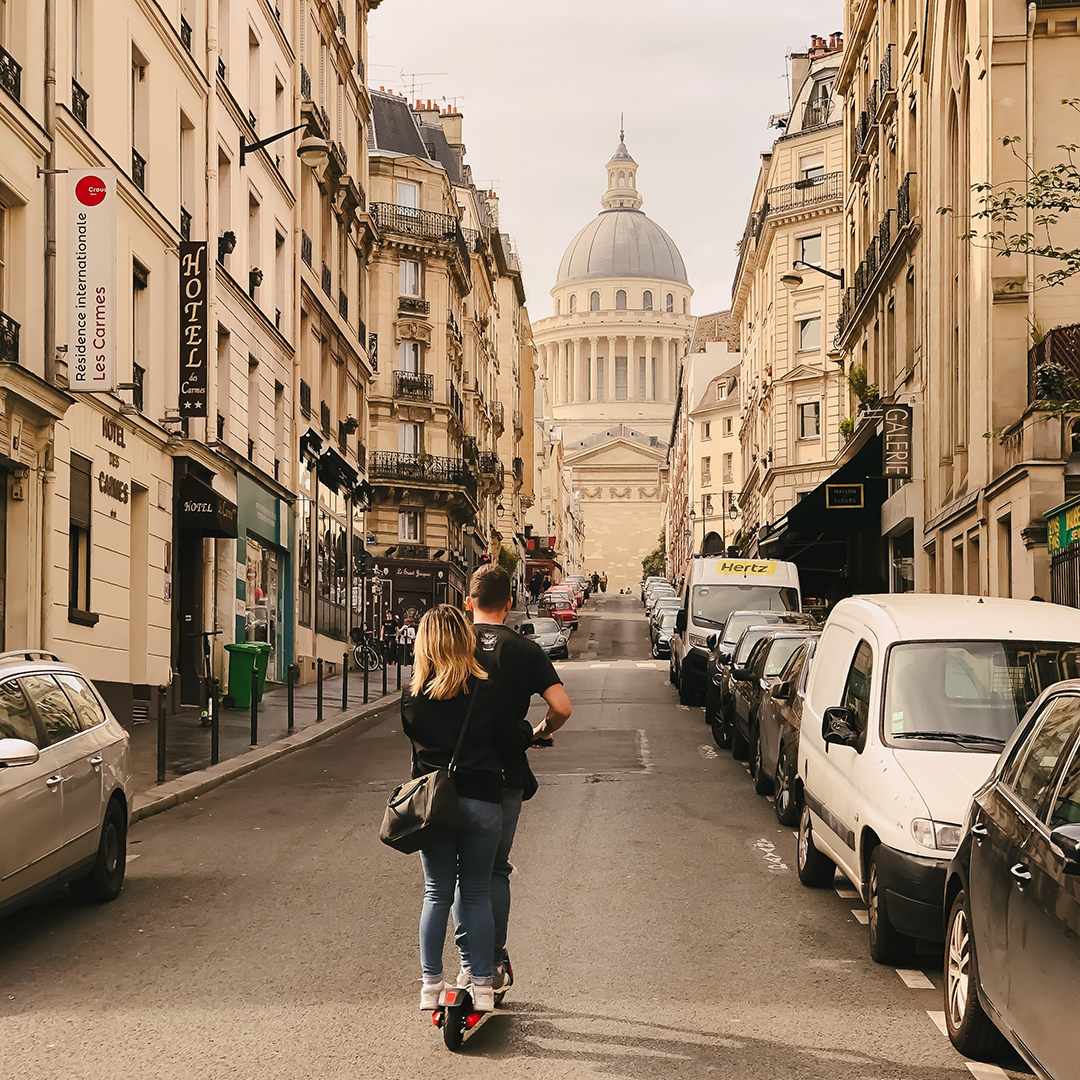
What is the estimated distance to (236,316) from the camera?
26719 millimetres

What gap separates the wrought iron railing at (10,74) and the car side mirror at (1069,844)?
1488 centimetres

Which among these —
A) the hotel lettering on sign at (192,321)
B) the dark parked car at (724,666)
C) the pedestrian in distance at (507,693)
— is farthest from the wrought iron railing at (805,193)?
the pedestrian in distance at (507,693)

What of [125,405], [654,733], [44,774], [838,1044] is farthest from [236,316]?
[838,1044]

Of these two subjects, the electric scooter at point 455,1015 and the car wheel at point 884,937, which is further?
the car wheel at point 884,937

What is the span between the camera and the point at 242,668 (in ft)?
77.6

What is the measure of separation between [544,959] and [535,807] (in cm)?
558

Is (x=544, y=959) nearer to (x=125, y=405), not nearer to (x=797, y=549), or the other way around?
(x=125, y=405)

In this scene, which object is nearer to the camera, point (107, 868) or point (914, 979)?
point (914, 979)

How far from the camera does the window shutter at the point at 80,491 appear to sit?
18250 mm

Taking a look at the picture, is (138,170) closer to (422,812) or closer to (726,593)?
(726,593)

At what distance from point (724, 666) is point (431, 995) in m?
13.0

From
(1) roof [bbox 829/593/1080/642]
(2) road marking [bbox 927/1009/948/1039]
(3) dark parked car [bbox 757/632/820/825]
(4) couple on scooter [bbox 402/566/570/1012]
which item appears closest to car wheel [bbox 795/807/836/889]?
(3) dark parked car [bbox 757/632/820/825]

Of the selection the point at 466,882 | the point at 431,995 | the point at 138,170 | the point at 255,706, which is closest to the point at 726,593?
the point at 255,706

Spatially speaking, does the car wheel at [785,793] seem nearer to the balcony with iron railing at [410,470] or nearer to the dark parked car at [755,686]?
the dark parked car at [755,686]
